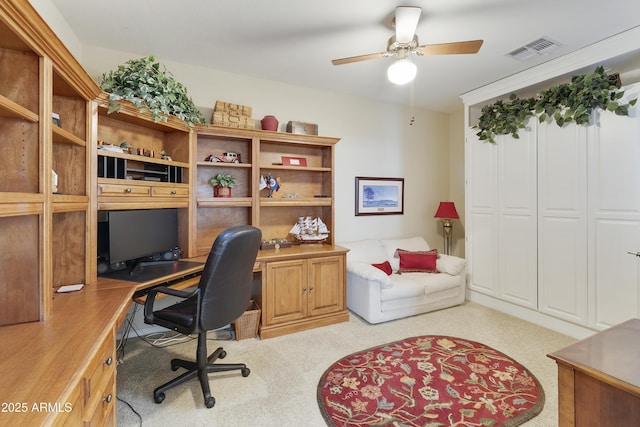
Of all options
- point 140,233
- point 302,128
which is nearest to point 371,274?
point 302,128

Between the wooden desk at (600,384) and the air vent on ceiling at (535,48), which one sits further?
the air vent on ceiling at (535,48)

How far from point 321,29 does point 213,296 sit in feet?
7.29

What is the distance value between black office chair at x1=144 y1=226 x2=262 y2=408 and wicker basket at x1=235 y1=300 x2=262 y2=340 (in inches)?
25.4

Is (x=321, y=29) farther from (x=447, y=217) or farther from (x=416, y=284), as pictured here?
(x=447, y=217)

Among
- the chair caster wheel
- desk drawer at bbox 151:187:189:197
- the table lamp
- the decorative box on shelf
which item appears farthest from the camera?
the table lamp

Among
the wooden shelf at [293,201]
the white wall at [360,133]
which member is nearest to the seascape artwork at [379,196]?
the white wall at [360,133]

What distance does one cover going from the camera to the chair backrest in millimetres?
1798

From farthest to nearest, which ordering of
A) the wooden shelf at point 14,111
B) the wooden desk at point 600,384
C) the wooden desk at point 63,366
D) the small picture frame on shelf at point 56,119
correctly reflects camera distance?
the small picture frame on shelf at point 56,119 → the wooden shelf at point 14,111 → the wooden desk at point 600,384 → the wooden desk at point 63,366

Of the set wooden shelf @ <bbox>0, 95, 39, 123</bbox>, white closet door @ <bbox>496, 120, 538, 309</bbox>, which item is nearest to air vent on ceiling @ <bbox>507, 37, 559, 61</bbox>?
white closet door @ <bbox>496, 120, 538, 309</bbox>

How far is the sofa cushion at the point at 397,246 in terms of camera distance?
12.4 feet

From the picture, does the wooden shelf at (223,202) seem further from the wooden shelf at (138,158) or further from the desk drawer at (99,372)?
the desk drawer at (99,372)

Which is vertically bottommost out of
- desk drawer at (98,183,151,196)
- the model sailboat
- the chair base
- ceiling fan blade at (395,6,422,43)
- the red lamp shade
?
the chair base

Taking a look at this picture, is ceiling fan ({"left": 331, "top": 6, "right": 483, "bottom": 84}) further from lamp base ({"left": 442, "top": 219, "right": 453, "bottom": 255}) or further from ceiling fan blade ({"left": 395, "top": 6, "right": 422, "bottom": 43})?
lamp base ({"left": 442, "top": 219, "right": 453, "bottom": 255})

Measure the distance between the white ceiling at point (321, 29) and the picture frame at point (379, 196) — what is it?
56.7 inches
